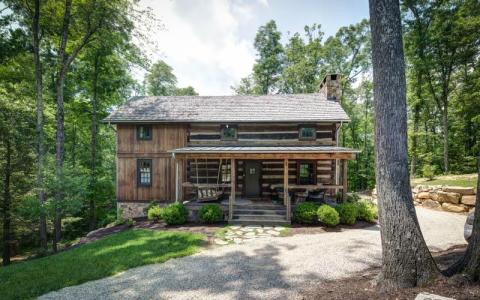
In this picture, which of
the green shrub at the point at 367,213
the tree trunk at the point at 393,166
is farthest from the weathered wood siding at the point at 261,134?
the tree trunk at the point at 393,166

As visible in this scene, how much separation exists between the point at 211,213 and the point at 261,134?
568 centimetres

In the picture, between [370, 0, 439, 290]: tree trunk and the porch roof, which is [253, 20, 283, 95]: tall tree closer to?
the porch roof

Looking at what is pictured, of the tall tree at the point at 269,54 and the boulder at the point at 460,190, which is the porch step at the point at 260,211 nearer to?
the boulder at the point at 460,190

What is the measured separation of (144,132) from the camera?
1297 centimetres

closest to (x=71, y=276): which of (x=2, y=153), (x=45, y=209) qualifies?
(x=45, y=209)

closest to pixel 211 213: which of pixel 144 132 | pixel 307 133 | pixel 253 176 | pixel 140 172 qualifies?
pixel 253 176

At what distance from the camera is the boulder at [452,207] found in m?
10.4

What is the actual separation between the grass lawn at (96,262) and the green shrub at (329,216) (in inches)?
194

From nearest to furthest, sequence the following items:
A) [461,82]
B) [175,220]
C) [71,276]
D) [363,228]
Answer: [71,276], [363,228], [175,220], [461,82]

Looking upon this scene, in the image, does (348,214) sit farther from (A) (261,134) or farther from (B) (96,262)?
(B) (96,262)

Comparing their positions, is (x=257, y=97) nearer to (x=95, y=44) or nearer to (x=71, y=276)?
(x=95, y=44)

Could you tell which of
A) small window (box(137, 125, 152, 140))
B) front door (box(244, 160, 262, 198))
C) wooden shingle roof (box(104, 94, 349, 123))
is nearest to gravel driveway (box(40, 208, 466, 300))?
front door (box(244, 160, 262, 198))

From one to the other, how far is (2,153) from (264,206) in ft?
40.1

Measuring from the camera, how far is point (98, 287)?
15.8 feet
